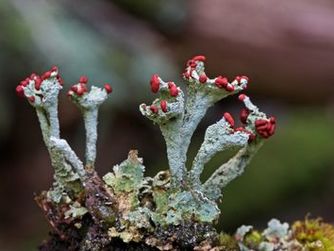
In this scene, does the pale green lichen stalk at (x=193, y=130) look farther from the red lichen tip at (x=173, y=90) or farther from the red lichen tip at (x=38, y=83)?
the red lichen tip at (x=38, y=83)

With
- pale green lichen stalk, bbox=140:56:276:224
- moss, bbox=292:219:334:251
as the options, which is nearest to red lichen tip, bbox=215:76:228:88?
pale green lichen stalk, bbox=140:56:276:224

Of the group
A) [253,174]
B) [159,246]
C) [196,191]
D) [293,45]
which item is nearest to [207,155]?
[196,191]

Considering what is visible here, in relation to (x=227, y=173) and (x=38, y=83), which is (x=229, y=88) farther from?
(x=38, y=83)

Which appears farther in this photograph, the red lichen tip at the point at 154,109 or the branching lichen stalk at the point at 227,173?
the branching lichen stalk at the point at 227,173

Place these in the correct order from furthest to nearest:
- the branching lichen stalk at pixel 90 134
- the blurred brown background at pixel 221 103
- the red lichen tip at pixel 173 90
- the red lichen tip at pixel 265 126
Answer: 1. the blurred brown background at pixel 221 103
2. the branching lichen stalk at pixel 90 134
3. the red lichen tip at pixel 265 126
4. the red lichen tip at pixel 173 90

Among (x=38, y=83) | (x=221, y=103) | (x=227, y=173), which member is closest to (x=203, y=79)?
(x=227, y=173)

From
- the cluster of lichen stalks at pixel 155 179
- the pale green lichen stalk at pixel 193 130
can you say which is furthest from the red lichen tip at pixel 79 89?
the pale green lichen stalk at pixel 193 130

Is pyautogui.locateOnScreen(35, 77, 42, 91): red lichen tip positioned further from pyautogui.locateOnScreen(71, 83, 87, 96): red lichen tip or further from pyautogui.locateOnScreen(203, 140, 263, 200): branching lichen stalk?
pyautogui.locateOnScreen(203, 140, 263, 200): branching lichen stalk
